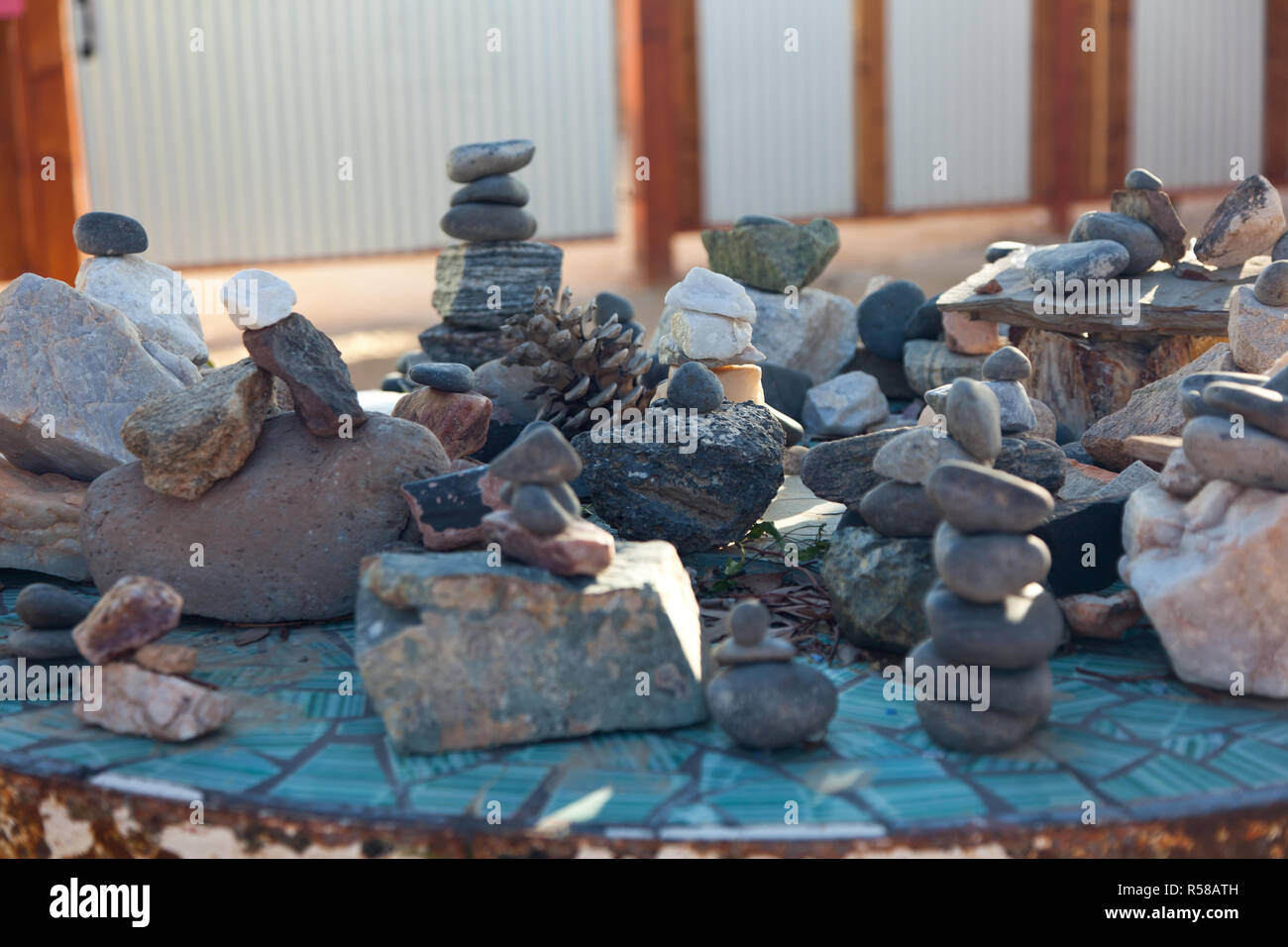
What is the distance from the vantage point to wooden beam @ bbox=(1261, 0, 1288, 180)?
13633 mm

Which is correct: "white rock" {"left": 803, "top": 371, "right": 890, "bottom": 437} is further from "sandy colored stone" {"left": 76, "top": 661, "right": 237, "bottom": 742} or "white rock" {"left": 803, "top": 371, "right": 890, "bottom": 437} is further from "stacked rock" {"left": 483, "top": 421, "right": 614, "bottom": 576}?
"sandy colored stone" {"left": 76, "top": 661, "right": 237, "bottom": 742}

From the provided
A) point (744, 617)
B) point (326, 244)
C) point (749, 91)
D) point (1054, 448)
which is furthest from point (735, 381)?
point (749, 91)

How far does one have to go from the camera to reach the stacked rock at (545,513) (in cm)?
277

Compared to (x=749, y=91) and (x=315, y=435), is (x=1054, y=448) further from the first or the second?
(x=749, y=91)

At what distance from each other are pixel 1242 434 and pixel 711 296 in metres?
2.19

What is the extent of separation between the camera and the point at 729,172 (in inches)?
461

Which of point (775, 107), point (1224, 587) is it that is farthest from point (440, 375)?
point (775, 107)

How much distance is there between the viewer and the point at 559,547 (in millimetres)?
2787

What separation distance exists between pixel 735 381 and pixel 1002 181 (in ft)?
29.1

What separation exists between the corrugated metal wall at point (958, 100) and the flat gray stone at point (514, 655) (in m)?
10.0

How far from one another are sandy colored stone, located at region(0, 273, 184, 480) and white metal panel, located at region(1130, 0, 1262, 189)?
37.4 ft

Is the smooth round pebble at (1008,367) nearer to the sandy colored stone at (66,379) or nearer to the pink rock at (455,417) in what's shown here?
the pink rock at (455,417)

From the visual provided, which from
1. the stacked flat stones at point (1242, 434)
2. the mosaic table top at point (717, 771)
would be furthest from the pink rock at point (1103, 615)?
the stacked flat stones at point (1242, 434)

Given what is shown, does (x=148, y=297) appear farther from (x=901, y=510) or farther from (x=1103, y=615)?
(x=1103, y=615)
